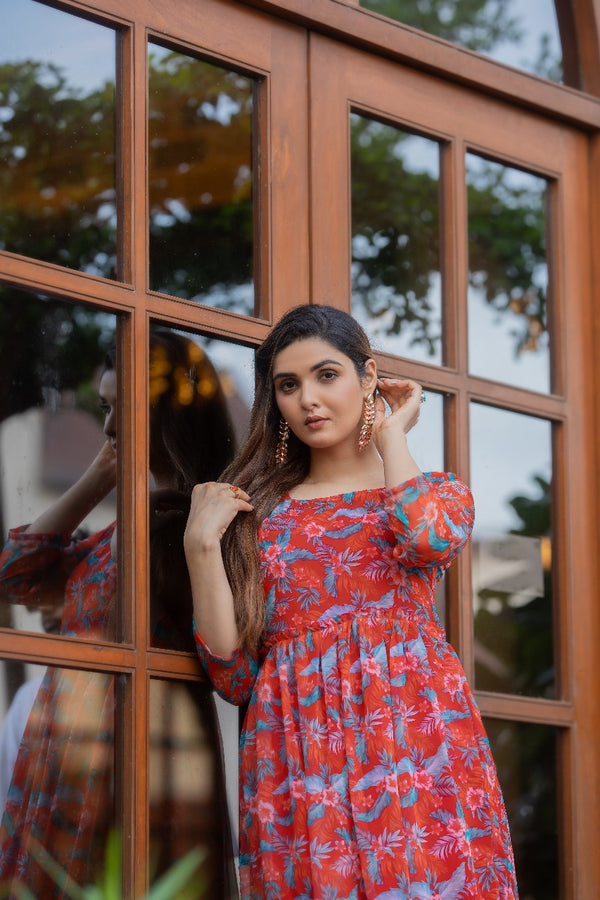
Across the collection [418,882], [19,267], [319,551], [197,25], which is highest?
[197,25]

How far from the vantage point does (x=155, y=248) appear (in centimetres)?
321

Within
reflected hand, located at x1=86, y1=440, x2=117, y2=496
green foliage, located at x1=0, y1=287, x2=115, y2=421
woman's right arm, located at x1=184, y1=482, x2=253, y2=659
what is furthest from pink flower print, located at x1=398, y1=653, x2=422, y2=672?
green foliage, located at x1=0, y1=287, x2=115, y2=421

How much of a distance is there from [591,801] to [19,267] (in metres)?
1.68

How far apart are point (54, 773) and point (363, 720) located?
0.54 meters

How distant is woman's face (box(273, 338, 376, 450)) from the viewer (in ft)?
9.78

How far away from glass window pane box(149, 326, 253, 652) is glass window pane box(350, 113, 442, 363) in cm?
49

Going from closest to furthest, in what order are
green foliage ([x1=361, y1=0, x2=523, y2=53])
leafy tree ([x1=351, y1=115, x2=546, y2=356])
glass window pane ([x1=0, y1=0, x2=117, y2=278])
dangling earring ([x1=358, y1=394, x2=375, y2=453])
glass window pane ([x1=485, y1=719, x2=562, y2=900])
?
dangling earring ([x1=358, y1=394, x2=375, y2=453]) → glass window pane ([x1=0, y1=0, x2=117, y2=278]) → glass window pane ([x1=485, y1=719, x2=562, y2=900]) → leafy tree ([x1=351, y1=115, x2=546, y2=356]) → green foliage ([x1=361, y1=0, x2=523, y2=53])

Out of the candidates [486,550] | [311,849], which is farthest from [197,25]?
[311,849]

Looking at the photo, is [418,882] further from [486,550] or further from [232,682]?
[486,550]

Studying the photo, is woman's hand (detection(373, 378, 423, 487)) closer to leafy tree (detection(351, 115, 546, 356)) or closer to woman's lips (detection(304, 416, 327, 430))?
woman's lips (detection(304, 416, 327, 430))

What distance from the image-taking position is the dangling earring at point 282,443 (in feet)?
10.2

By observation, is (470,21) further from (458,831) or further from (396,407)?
(458,831)

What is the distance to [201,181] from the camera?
3.42 meters

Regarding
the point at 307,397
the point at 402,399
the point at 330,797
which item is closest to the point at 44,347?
the point at 307,397
